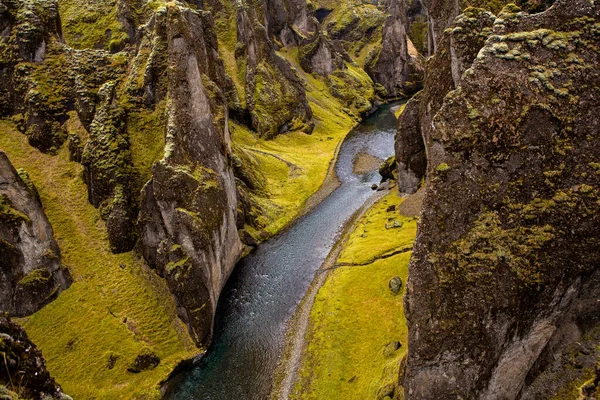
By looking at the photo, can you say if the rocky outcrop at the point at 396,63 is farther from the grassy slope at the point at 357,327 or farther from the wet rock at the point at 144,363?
the wet rock at the point at 144,363

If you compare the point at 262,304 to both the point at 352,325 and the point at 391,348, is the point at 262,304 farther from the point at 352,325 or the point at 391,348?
the point at 391,348

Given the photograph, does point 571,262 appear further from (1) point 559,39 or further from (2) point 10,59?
(2) point 10,59

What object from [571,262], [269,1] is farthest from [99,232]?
[269,1]

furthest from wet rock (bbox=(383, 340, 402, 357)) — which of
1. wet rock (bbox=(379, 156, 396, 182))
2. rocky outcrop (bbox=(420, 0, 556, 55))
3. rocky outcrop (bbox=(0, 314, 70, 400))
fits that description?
wet rock (bbox=(379, 156, 396, 182))

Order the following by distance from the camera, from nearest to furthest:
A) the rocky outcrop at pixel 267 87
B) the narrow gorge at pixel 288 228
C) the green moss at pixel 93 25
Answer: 1. the narrow gorge at pixel 288 228
2. the green moss at pixel 93 25
3. the rocky outcrop at pixel 267 87

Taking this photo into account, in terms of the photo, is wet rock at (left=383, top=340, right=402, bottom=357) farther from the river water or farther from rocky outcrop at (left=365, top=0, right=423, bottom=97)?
rocky outcrop at (left=365, top=0, right=423, bottom=97)

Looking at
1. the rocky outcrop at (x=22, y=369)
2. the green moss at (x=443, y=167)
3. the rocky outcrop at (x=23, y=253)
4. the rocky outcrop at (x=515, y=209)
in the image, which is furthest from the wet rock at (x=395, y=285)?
the rocky outcrop at (x=22, y=369)

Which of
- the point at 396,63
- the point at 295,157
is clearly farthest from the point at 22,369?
the point at 396,63
